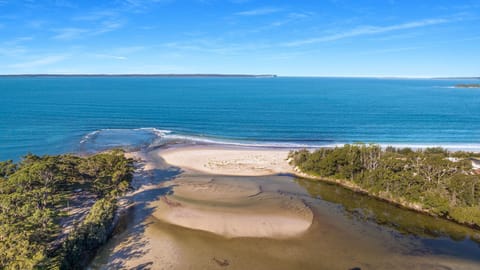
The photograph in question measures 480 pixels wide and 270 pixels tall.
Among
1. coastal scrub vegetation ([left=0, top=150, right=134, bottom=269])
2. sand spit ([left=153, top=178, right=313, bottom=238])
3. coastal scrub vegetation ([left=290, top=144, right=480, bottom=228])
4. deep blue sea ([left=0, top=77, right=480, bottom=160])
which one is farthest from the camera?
deep blue sea ([left=0, top=77, right=480, bottom=160])

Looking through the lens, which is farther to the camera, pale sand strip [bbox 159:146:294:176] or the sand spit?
pale sand strip [bbox 159:146:294:176]

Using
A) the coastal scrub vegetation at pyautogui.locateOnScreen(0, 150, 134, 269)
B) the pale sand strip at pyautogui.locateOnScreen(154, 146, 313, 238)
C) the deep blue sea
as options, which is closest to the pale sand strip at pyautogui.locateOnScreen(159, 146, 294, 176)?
the pale sand strip at pyautogui.locateOnScreen(154, 146, 313, 238)

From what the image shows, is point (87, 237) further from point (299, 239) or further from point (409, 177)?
point (409, 177)

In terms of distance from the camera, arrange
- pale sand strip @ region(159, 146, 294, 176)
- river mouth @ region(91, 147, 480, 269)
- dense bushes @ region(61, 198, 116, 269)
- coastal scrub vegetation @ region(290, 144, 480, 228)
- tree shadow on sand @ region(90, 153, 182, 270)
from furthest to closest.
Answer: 1. pale sand strip @ region(159, 146, 294, 176)
2. coastal scrub vegetation @ region(290, 144, 480, 228)
3. river mouth @ region(91, 147, 480, 269)
4. tree shadow on sand @ region(90, 153, 182, 270)
5. dense bushes @ region(61, 198, 116, 269)

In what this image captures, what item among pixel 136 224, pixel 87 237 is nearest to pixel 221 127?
pixel 136 224

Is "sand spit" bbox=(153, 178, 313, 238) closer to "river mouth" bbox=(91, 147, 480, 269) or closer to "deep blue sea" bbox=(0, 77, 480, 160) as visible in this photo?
"river mouth" bbox=(91, 147, 480, 269)

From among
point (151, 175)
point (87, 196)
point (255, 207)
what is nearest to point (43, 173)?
point (87, 196)

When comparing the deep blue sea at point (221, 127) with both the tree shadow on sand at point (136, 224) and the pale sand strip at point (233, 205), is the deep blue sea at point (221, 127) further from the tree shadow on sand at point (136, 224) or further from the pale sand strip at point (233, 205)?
the tree shadow on sand at point (136, 224)
